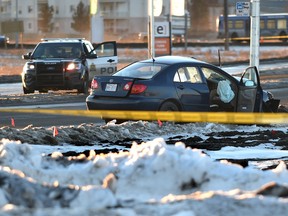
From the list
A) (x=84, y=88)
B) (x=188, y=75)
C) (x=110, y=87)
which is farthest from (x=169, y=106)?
(x=84, y=88)

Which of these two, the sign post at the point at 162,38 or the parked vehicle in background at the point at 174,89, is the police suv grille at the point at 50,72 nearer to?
the parked vehicle in background at the point at 174,89

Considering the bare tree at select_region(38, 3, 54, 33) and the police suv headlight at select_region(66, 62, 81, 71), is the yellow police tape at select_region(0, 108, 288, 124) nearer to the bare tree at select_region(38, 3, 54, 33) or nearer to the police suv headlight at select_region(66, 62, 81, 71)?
the police suv headlight at select_region(66, 62, 81, 71)

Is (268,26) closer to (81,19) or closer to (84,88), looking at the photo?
(81,19)

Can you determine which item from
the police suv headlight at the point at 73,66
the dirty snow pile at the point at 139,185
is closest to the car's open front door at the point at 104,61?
the police suv headlight at the point at 73,66

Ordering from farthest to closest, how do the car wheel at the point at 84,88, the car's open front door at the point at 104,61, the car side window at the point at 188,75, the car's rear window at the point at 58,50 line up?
the car's open front door at the point at 104,61, the car's rear window at the point at 58,50, the car wheel at the point at 84,88, the car side window at the point at 188,75

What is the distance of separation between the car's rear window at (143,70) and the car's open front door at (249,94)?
1.55 meters

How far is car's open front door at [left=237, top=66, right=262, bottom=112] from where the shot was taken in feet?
43.5

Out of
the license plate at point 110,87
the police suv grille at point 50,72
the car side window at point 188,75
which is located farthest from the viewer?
the police suv grille at point 50,72

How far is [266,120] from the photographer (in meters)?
13.5

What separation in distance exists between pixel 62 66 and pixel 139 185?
49.1ft

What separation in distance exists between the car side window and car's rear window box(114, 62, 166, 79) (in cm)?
33

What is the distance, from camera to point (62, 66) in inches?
826

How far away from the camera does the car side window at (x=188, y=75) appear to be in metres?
13.1

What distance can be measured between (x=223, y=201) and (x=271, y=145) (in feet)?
19.0
